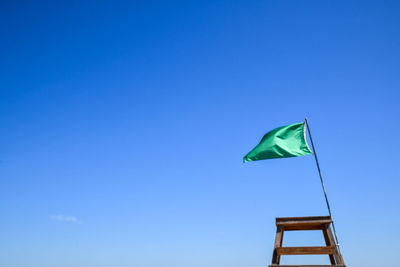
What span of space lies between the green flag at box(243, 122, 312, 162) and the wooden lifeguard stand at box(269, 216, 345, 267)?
2.66 m

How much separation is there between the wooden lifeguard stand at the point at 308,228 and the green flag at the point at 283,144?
2.66 metres

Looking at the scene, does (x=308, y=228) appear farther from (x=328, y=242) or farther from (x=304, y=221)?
(x=304, y=221)

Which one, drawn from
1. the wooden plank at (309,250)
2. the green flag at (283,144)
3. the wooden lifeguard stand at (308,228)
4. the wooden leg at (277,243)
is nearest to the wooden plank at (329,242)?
the wooden lifeguard stand at (308,228)

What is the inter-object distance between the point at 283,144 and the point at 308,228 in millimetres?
3354

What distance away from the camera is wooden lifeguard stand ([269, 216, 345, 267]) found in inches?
332

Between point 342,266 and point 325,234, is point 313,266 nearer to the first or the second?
point 342,266

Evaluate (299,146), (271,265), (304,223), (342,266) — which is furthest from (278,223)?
(299,146)

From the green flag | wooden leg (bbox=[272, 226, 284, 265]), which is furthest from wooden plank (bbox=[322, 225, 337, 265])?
the green flag

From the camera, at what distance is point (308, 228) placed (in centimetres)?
1018

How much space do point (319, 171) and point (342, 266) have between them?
388 centimetres

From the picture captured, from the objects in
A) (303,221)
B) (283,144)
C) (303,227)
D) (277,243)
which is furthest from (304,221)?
(283,144)

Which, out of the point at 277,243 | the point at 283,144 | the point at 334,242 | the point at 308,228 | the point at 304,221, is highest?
the point at 283,144

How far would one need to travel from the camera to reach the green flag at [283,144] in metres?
11.1

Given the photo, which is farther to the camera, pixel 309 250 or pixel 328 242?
pixel 328 242
